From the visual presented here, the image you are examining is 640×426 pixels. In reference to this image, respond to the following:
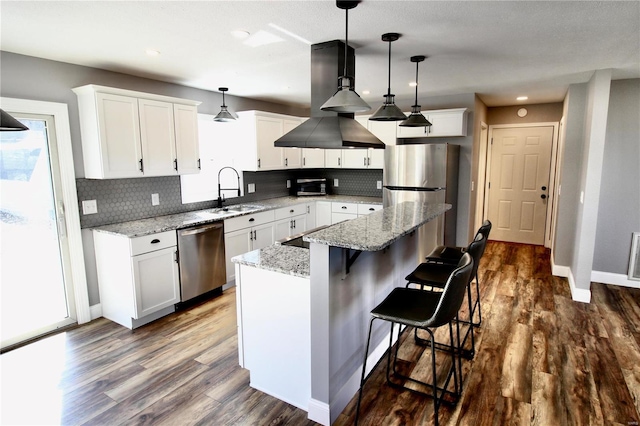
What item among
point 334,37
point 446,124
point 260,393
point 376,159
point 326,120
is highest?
point 334,37

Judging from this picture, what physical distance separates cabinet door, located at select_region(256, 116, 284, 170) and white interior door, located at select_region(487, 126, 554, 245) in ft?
12.3

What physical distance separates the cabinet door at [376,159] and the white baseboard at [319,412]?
3918mm

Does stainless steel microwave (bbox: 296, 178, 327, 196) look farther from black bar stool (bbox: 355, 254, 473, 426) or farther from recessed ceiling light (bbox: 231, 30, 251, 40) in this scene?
black bar stool (bbox: 355, 254, 473, 426)

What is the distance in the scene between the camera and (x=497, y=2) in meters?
2.05

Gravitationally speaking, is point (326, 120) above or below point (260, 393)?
above

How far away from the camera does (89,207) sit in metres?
3.44

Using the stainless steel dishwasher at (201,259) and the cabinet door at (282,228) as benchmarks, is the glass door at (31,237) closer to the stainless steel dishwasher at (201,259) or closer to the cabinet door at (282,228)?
the stainless steel dishwasher at (201,259)

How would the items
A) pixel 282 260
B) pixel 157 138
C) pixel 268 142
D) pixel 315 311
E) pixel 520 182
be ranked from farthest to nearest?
pixel 520 182 → pixel 268 142 → pixel 157 138 → pixel 282 260 → pixel 315 311

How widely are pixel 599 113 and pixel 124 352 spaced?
4.84 m

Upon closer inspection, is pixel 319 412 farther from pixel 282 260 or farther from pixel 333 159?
pixel 333 159

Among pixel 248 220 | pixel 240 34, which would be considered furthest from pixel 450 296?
pixel 248 220

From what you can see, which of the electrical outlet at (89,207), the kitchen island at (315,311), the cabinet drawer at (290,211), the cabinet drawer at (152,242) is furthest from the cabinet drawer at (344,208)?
Result: the electrical outlet at (89,207)

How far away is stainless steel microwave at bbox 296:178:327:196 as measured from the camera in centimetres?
605

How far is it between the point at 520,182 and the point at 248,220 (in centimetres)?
472
